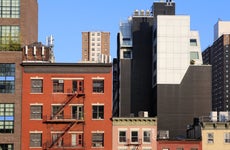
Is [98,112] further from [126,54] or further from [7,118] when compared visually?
[126,54]

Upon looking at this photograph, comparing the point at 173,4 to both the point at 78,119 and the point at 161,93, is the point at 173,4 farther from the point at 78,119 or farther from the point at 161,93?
the point at 78,119

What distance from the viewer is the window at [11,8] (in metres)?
86.7

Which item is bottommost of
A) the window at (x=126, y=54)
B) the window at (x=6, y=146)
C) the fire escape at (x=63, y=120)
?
the window at (x=6, y=146)

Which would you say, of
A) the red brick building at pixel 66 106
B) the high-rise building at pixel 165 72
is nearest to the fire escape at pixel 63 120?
the red brick building at pixel 66 106

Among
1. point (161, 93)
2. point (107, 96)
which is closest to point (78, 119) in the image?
→ point (107, 96)

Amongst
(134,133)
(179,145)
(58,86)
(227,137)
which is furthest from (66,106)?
(227,137)

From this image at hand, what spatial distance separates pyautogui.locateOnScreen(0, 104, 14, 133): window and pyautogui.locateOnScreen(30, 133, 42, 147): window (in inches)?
120

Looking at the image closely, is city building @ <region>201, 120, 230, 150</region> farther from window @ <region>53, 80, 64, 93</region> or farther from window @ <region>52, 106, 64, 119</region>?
window @ <region>53, 80, 64, 93</region>

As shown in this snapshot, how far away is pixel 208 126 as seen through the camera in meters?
79.8

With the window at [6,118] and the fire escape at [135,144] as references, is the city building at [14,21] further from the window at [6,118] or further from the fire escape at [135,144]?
the fire escape at [135,144]

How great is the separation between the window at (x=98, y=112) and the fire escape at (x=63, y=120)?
2004mm

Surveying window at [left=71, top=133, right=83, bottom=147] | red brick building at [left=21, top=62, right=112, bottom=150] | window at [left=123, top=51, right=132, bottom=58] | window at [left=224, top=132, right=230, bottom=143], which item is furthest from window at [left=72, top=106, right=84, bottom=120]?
window at [left=123, top=51, right=132, bottom=58]

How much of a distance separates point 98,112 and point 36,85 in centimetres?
958

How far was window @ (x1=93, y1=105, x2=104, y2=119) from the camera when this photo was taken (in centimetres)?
7919
